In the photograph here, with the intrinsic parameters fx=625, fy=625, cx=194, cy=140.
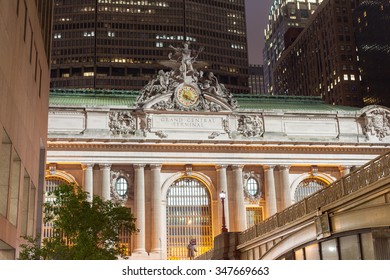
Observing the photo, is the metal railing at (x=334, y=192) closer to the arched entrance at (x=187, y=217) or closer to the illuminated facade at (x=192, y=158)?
the arched entrance at (x=187, y=217)

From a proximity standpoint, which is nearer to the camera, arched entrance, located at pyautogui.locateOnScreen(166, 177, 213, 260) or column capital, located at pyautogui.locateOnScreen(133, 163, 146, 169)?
arched entrance, located at pyautogui.locateOnScreen(166, 177, 213, 260)

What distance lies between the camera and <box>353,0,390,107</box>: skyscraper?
141375 millimetres

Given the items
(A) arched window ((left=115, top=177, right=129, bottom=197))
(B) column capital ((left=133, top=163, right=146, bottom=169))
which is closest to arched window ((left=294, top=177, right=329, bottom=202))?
(B) column capital ((left=133, top=163, right=146, bottom=169))

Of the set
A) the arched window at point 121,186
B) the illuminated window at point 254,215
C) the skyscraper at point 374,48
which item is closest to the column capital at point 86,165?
the arched window at point 121,186

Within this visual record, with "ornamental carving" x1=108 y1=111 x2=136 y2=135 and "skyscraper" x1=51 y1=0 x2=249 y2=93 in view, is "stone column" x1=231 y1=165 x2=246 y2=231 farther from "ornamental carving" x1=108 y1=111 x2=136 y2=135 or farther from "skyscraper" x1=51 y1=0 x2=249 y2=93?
"skyscraper" x1=51 y1=0 x2=249 y2=93

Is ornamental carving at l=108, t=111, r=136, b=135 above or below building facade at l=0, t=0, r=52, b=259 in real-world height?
above

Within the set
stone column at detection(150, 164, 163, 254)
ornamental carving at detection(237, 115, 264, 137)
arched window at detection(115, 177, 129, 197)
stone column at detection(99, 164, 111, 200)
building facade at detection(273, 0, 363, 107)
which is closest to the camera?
stone column at detection(150, 164, 163, 254)

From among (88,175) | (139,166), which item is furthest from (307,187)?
(88,175)

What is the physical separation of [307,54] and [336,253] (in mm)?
143535

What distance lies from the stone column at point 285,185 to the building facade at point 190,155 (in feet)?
0.42

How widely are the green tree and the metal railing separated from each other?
8.73 meters

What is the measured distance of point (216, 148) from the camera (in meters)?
73.4
